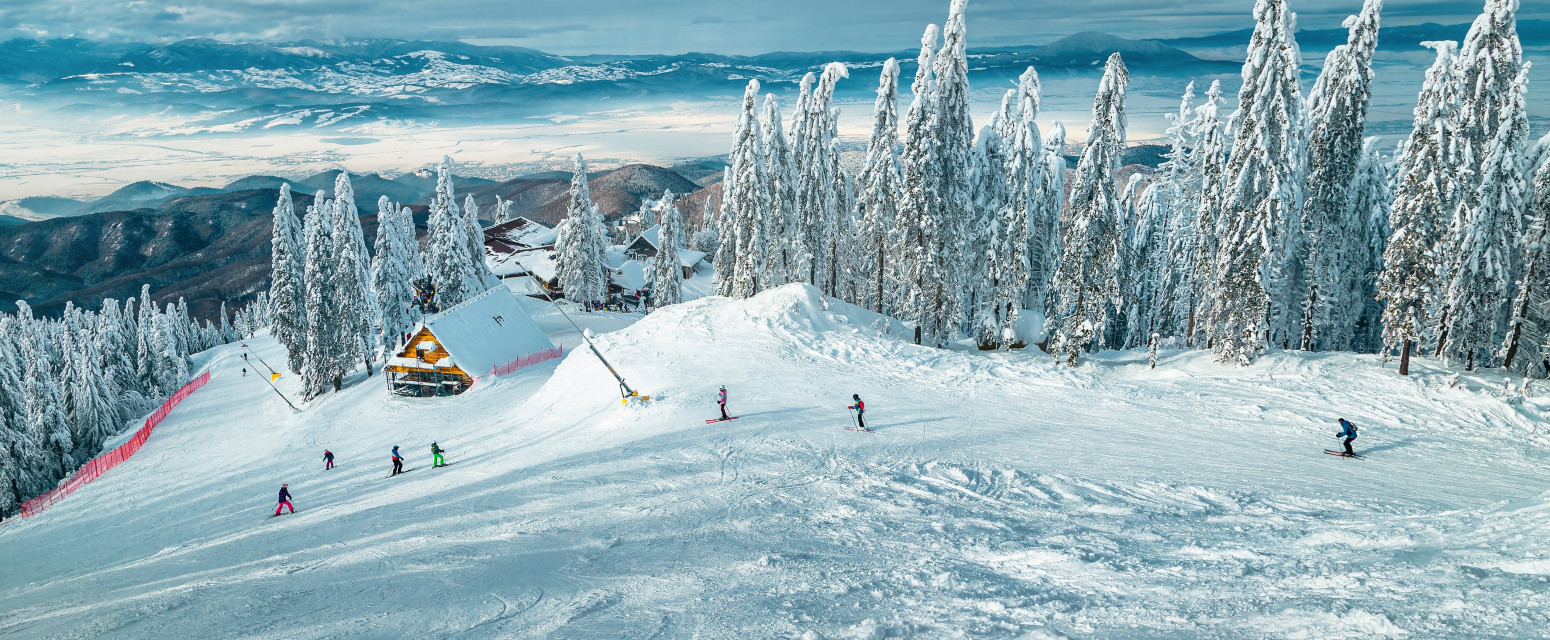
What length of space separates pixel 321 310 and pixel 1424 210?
2061 inches

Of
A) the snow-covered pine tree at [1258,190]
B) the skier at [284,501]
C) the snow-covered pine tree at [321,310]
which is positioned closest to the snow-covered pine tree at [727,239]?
the snow-covered pine tree at [321,310]

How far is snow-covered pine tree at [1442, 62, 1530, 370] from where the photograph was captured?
73.4 ft

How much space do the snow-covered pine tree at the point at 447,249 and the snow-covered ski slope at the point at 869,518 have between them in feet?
71.5

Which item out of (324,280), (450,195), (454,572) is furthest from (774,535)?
(450,195)

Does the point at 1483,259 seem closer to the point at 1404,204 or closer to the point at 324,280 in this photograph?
the point at 1404,204

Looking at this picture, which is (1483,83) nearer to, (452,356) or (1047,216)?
(1047,216)

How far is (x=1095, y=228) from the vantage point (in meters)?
25.7

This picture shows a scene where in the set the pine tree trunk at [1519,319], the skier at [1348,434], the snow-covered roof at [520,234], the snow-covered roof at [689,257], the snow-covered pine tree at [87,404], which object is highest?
the pine tree trunk at [1519,319]

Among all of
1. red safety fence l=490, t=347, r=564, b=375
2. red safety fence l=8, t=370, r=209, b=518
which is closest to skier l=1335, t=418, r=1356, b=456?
red safety fence l=490, t=347, r=564, b=375

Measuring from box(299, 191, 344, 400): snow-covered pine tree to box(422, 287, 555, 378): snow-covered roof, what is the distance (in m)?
6.90

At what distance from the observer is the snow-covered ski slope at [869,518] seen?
405 inches

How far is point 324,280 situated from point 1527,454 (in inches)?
2060

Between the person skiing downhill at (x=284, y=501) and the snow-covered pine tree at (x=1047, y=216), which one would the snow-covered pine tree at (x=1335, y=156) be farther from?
the person skiing downhill at (x=284, y=501)

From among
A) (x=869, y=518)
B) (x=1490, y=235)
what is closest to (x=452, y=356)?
(x=869, y=518)
